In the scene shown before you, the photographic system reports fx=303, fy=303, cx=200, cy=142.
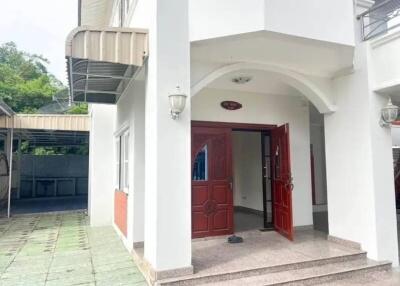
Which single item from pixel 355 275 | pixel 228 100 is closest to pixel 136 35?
pixel 228 100

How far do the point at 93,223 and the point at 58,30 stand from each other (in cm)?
4398

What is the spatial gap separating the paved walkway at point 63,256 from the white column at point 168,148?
728 mm

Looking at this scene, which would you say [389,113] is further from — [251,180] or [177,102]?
[251,180]

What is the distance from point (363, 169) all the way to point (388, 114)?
972 mm

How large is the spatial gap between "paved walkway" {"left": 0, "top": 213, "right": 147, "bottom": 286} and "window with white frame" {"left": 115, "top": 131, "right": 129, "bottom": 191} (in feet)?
4.10

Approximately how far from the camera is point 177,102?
157 inches

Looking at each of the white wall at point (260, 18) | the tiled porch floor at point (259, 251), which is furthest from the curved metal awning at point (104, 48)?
the tiled porch floor at point (259, 251)

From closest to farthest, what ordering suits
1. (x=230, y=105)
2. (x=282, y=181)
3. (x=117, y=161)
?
(x=282, y=181) < (x=230, y=105) < (x=117, y=161)

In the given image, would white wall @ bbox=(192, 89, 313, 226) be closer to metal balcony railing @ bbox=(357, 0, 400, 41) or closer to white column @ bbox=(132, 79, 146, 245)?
white column @ bbox=(132, 79, 146, 245)

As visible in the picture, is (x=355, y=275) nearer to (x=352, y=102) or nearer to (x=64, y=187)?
(x=352, y=102)

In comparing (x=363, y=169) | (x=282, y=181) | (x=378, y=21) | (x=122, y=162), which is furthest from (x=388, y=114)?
(x=122, y=162)

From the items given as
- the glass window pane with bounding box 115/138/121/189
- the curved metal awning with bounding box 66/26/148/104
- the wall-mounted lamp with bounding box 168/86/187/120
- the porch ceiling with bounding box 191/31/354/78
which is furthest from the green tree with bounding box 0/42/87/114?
the wall-mounted lamp with bounding box 168/86/187/120

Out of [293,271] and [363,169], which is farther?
Result: [363,169]

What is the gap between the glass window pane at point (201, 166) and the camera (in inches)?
241
